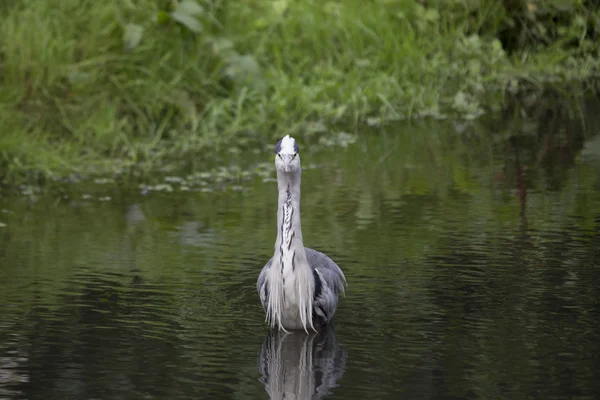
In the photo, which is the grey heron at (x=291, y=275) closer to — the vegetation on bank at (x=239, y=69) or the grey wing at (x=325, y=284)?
the grey wing at (x=325, y=284)

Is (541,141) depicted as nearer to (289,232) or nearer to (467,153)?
(467,153)

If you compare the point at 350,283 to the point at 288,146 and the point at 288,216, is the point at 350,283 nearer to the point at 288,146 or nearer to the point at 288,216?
the point at 288,216

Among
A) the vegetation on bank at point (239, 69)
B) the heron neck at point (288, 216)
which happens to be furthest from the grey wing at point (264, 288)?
the vegetation on bank at point (239, 69)

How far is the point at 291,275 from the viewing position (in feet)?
17.1

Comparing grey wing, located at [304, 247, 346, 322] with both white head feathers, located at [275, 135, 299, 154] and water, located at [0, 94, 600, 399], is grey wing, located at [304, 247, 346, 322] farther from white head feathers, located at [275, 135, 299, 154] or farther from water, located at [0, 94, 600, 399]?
white head feathers, located at [275, 135, 299, 154]

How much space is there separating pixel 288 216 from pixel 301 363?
0.67 m

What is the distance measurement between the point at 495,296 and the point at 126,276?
6.36ft

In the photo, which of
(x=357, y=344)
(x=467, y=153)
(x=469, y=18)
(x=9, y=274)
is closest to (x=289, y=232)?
(x=357, y=344)

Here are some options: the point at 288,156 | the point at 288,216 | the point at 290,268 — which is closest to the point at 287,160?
the point at 288,156

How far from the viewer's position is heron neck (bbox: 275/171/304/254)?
5.22 m

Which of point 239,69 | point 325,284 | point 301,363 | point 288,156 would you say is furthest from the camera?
point 239,69

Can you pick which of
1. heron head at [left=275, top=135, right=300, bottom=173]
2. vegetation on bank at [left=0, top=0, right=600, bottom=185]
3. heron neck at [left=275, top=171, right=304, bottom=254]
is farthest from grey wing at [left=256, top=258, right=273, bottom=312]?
vegetation on bank at [left=0, top=0, right=600, bottom=185]

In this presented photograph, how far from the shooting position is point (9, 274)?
6.60m

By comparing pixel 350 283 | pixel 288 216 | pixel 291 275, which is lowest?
pixel 350 283
